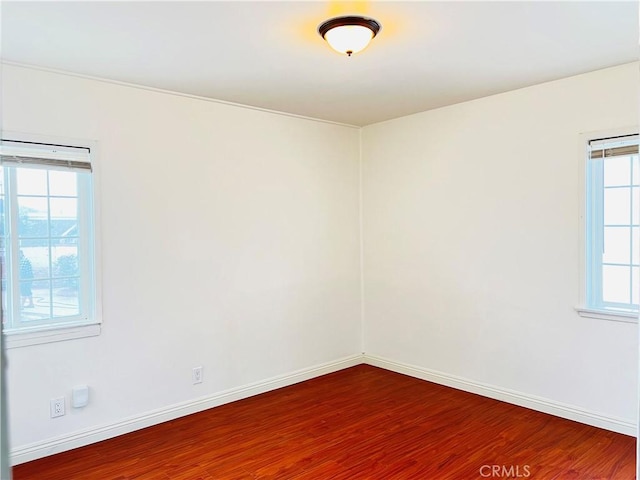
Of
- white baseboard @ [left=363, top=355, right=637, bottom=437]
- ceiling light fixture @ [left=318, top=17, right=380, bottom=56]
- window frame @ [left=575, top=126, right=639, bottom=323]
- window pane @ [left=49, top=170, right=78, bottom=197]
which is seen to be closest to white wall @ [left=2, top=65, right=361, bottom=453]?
window pane @ [left=49, top=170, right=78, bottom=197]

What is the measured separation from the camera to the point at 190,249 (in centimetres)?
362

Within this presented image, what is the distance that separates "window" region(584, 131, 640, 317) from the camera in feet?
10.3

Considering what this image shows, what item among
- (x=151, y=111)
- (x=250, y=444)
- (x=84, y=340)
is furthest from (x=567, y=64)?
(x=84, y=340)

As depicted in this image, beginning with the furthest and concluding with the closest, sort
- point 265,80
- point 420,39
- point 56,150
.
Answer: point 265,80 < point 56,150 < point 420,39

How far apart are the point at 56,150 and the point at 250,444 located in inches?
90.5

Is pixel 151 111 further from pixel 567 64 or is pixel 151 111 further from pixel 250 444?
pixel 567 64

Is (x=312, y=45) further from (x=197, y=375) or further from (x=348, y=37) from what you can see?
(x=197, y=375)

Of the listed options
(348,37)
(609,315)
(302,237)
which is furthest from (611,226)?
(302,237)

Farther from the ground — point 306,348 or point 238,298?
point 238,298

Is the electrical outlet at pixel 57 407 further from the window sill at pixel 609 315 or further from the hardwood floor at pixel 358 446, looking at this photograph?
the window sill at pixel 609 315

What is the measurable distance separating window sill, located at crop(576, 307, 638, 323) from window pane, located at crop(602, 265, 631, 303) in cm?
14

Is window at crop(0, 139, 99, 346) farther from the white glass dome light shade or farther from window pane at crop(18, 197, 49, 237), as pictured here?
the white glass dome light shade

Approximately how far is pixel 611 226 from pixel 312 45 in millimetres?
2373

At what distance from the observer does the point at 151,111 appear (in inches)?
134
